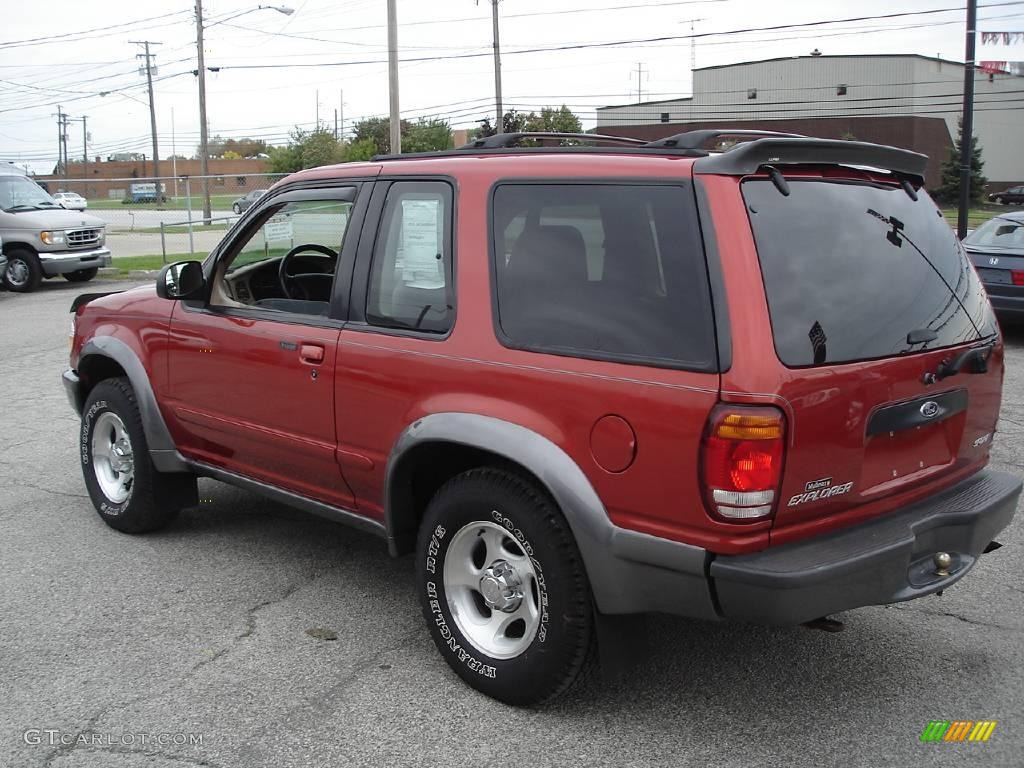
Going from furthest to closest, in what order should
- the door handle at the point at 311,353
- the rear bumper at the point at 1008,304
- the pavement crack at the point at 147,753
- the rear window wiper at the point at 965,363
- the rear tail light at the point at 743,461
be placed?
1. the rear bumper at the point at 1008,304
2. the door handle at the point at 311,353
3. the rear window wiper at the point at 965,363
4. the pavement crack at the point at 147,753
5. the rear tail light at the point at 743,461

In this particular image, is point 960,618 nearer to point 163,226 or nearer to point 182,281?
point 182,281

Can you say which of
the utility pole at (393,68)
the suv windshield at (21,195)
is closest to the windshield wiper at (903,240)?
the suv windshield at (21,195)

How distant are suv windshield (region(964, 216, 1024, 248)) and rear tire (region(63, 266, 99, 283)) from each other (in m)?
14.6

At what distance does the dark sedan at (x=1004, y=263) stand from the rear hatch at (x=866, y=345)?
7723 millimetres

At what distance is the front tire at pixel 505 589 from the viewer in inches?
128

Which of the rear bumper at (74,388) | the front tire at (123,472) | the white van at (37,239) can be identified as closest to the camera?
the front tire at (123,472)

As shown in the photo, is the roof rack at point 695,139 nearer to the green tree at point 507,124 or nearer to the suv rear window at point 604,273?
the suv rear window at point 604,273

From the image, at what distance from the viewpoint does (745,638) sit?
4.07m

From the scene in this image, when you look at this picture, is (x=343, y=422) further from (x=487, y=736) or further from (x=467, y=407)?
(x=487, y=736)

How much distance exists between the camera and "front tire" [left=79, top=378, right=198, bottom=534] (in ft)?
16.9

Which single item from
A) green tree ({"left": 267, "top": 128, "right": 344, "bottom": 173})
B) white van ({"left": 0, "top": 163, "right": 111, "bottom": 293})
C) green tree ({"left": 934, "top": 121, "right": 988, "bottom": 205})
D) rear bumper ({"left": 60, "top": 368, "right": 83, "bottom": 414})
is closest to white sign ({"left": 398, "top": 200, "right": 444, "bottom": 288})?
rear bumper ({"left": 60, "top": 368, "right": 83, "bottom": 414})

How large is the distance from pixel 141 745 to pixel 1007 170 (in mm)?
79351

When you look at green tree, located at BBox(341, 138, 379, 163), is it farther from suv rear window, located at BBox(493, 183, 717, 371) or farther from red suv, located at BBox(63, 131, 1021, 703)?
suv rear window, located at BBox(493, 183, 717, 371)

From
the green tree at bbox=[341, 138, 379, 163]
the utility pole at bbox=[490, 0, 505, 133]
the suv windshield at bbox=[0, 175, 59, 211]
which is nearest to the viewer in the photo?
the suv windshield at bbox=[0, 175, 59, 211]
